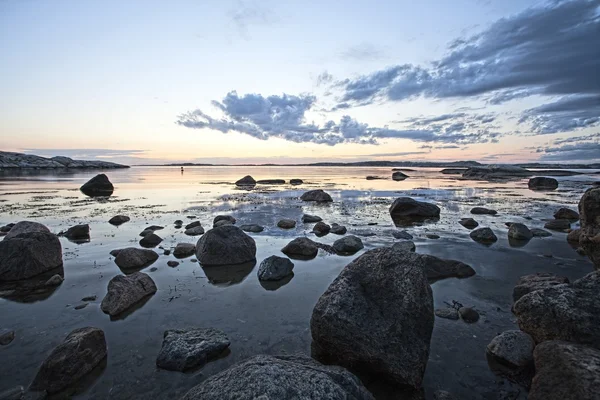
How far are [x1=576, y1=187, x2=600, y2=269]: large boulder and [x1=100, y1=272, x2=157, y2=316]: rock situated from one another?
14.9 meters

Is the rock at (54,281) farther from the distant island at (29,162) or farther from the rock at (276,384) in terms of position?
the distant island at (29,162)

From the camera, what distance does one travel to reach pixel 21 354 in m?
6.89

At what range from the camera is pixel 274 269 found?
11.7 m

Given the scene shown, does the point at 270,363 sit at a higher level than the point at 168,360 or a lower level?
higher

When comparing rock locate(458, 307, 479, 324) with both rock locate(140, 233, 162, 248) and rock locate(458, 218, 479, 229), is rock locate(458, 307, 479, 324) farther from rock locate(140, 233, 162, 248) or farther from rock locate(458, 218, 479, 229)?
rock locate(140, 233, 162, 248)

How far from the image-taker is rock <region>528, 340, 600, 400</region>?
458cm

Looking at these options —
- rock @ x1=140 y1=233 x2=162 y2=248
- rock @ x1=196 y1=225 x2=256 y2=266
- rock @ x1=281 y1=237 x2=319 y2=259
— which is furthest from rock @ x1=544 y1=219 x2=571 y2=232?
rock @ x1=140 y1=233 x2=162 y2=248

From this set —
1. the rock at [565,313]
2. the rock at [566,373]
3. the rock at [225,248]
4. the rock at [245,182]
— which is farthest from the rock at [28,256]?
the rock at [245,182]

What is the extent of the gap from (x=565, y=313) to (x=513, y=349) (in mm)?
1287

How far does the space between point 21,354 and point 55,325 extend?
127 centimetres

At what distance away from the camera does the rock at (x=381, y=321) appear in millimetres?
6203

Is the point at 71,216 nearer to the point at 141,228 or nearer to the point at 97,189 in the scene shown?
the point at 141,228

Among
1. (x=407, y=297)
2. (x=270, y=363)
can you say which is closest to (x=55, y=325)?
(x=270, y=363)

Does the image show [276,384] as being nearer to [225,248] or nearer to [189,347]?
[189,347]
